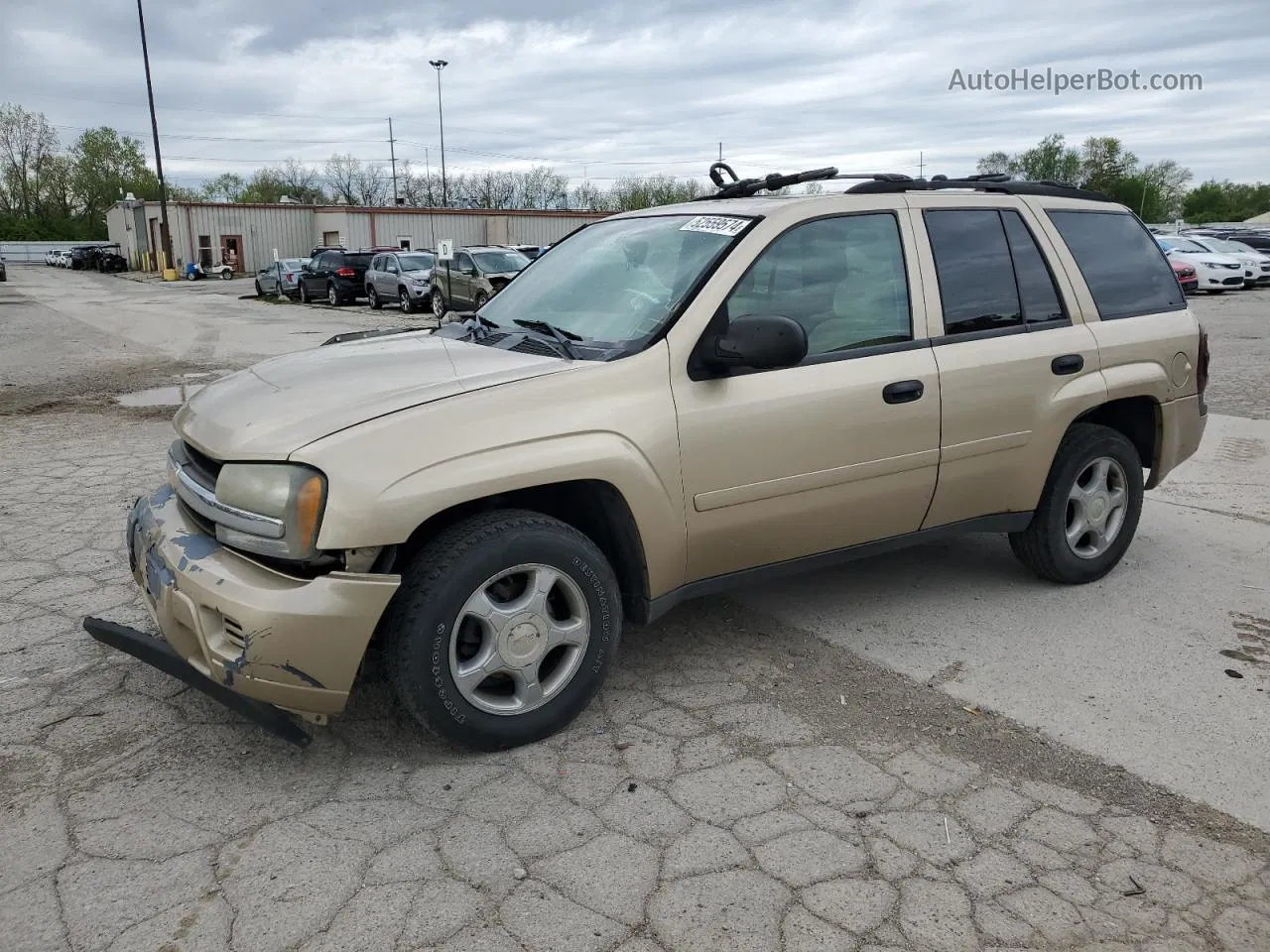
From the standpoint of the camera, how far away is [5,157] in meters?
93.8

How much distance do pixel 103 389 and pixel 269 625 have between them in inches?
386

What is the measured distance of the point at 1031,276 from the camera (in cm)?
429

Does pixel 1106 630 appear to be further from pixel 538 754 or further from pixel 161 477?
pixel 161 477

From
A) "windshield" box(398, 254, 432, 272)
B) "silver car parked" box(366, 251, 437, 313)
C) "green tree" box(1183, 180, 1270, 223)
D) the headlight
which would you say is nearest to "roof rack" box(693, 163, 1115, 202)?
the headlight

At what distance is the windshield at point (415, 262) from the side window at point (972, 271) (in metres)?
23.6

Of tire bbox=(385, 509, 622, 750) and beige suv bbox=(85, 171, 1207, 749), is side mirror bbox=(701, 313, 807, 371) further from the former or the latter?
tire bbox=(385, 509, 622, 750)

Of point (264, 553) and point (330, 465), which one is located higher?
point (330, 465)

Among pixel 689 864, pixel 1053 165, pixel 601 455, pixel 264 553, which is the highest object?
pixel 1053 165

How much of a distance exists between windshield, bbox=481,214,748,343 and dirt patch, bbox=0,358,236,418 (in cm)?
628

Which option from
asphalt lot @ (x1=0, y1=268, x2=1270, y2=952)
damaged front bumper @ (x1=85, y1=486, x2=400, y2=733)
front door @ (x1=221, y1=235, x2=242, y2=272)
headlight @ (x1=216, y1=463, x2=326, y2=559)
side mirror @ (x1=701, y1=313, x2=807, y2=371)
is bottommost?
asphalt lot @ (x1=0, y1=268, x2=1270, y2=952)

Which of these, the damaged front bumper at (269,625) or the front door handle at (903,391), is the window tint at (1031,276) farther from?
the damaged front bumper at (269,625)

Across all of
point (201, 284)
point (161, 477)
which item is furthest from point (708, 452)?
point (201, 284)

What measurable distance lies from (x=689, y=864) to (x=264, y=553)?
144cm

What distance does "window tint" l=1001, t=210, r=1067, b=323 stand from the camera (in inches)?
167
